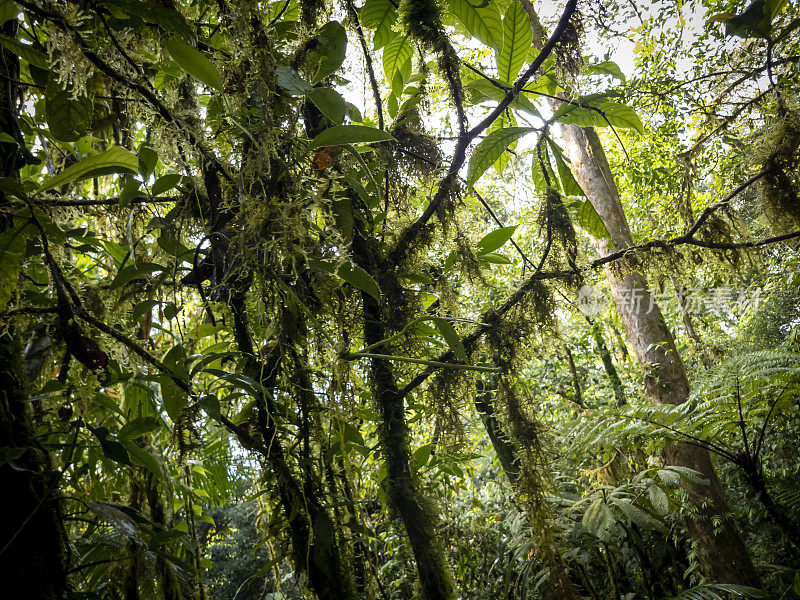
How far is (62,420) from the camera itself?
1.86ft

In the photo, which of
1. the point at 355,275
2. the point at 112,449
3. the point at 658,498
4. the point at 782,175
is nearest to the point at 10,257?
the point at 112,449

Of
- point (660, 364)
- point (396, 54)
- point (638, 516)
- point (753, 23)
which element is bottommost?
point (638, 516)

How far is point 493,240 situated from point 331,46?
387 millimetres

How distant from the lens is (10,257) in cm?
44

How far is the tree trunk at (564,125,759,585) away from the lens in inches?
73.2

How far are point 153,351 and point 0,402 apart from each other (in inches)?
10.3

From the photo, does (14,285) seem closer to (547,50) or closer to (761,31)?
(547,50)

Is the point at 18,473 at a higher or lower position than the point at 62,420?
lower

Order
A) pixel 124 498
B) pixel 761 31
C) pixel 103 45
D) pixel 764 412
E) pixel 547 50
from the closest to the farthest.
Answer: pixel 103 45 < pixel 547 50 < pixel 124 498 < pixel 761 31 < pixel 764 412

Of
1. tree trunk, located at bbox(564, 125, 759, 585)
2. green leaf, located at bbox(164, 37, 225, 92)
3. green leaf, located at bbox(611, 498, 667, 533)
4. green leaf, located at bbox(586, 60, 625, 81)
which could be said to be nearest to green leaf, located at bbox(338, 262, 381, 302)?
green leaf, located at bbox(164, 37, 225, 92)

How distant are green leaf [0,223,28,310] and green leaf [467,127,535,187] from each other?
1.87 ft

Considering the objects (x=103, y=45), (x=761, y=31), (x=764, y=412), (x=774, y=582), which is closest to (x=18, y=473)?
(x=103, y=45)

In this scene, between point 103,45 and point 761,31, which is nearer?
point 103,45

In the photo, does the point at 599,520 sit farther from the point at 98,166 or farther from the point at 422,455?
the point at 98,166
